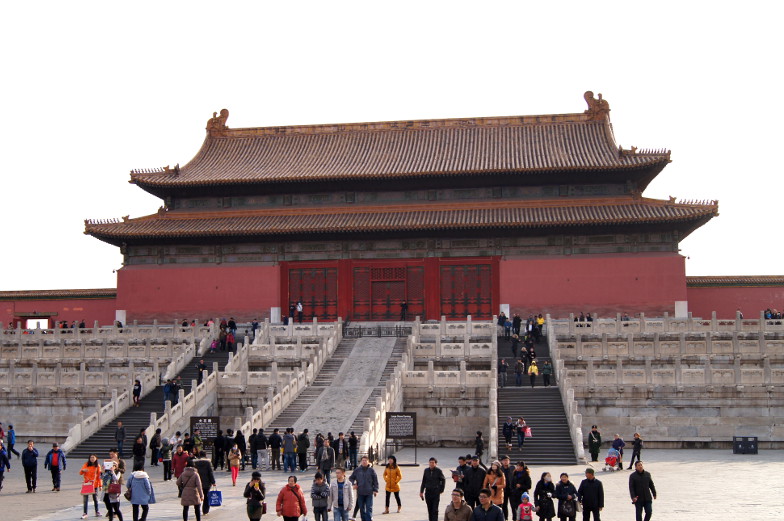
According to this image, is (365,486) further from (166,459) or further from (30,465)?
(30,465)

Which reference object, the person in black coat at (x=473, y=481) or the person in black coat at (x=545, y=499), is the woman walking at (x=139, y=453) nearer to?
the person in black coat at (x=473, y=481)

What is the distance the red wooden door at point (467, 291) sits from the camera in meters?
43.3

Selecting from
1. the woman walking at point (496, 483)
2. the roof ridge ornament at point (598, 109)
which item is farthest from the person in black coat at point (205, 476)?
the roof ridge ornament at point (598, 109)

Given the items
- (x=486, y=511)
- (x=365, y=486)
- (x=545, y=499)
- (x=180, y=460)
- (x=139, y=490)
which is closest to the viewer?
(x=486, y=511)

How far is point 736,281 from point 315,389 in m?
21.4

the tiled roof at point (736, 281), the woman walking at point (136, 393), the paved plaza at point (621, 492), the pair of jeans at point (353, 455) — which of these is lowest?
the paved plaza at point (621, 492)

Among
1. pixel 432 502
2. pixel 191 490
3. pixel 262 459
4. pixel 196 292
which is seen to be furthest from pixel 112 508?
pixel 196 292

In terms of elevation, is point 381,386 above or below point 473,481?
above

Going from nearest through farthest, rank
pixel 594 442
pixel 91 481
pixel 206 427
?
pixel 91 481 < pixel 594 442 < pixel 206 427

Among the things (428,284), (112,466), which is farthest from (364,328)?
(112,466)

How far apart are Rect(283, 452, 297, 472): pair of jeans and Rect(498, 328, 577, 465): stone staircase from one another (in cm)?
483

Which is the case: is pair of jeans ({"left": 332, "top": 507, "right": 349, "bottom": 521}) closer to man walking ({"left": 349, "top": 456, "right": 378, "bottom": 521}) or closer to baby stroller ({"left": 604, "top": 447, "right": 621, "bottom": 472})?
man walking ({"left": 349, "top": 456, "right": 378, "bottom": 521})

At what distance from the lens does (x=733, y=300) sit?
43.6 metres

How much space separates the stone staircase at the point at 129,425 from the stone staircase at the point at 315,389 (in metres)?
3.48
